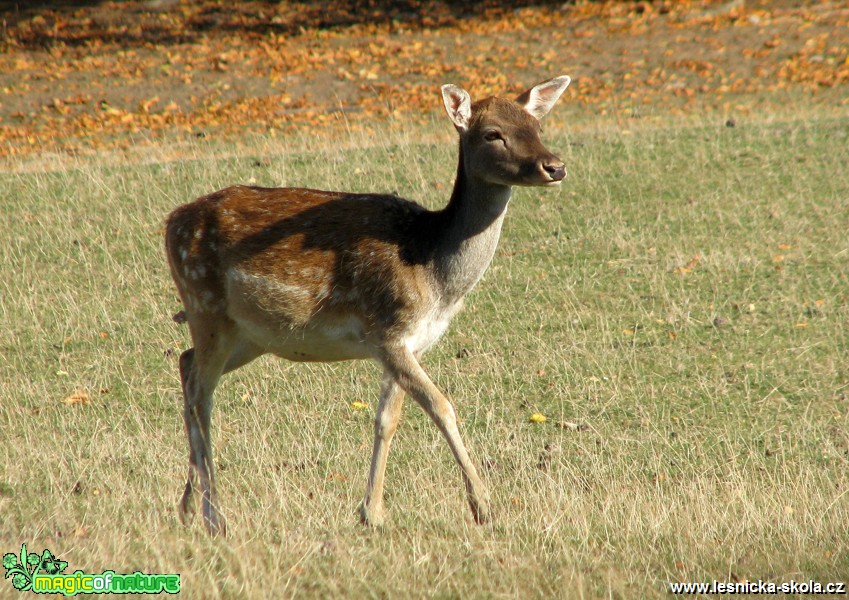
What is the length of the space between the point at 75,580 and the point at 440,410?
210 cm

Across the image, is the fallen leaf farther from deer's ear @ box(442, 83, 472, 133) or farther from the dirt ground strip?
the dirt ground strip

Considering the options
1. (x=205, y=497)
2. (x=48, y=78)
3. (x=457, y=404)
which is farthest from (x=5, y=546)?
(x=48, y=78)

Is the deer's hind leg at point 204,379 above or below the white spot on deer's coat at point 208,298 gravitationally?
below

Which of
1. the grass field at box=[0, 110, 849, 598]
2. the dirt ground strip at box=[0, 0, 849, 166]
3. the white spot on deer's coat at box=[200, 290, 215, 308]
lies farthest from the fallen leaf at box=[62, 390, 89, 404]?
the dirt ground strip at box=[0, 0, 849, 166]

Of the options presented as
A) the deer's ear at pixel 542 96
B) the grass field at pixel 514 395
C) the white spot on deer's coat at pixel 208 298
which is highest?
the deer's ear at pixel 542 96

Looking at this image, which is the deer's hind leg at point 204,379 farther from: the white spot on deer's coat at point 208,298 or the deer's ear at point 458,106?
the deer's ear at point 458,106


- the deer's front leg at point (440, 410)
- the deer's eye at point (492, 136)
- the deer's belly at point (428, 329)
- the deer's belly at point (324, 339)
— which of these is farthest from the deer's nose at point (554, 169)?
the deer's belly at point (324, 339)

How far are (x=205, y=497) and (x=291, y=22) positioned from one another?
68.3ft

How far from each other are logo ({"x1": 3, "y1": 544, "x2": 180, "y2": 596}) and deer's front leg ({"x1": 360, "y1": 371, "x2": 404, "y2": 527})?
1607 mm

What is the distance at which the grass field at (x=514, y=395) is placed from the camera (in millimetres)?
5004

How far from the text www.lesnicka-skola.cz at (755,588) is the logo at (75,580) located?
2069 mm

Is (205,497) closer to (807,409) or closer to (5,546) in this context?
(5,546)

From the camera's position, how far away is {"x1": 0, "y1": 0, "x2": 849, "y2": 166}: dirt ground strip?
702 inches

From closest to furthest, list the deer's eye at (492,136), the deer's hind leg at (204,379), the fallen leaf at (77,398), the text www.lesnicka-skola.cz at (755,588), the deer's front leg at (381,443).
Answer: the text www.lesnicka-skola.cz at (755,588)
the deer's front leg at (381,443)
the deer's eye at (492,136)
the deer's hind leg at (204,379)
the fallen leaf at (77,398)
